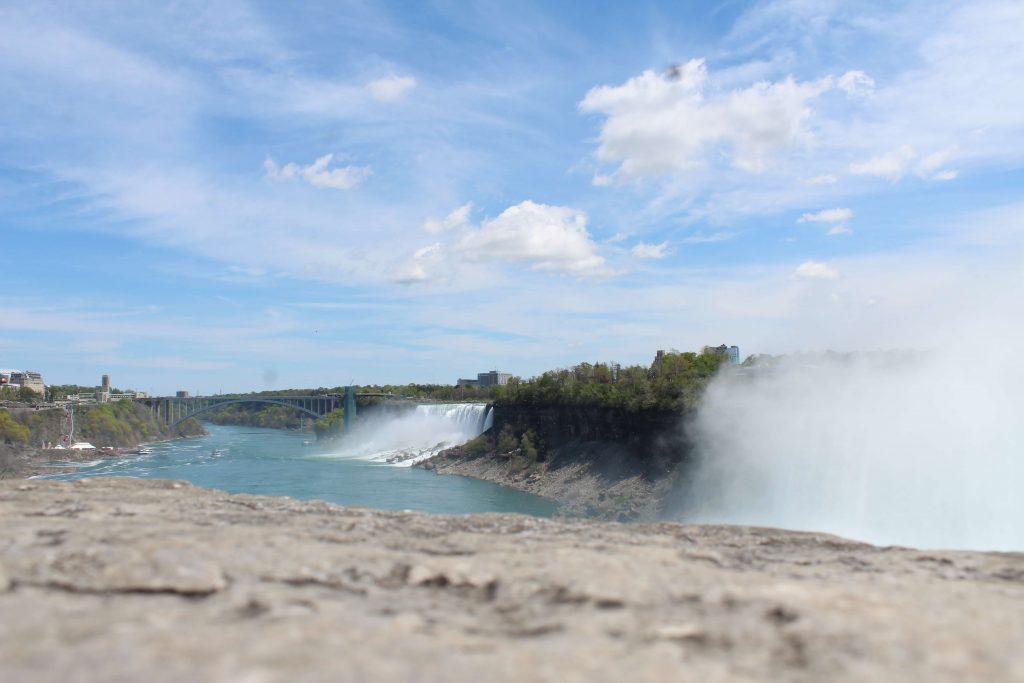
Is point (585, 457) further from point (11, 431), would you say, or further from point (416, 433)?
point (11, 431)

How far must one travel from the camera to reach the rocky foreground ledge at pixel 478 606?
2.98 metres

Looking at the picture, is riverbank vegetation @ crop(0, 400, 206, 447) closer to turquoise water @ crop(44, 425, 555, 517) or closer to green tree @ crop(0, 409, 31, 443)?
green tree @ crop(0, 409, 31, 443)

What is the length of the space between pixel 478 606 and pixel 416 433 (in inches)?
3143

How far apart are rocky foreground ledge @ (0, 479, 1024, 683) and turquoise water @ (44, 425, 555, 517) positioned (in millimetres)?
26572

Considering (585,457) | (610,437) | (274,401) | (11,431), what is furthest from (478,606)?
(274,401)

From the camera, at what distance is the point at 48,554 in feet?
14.6

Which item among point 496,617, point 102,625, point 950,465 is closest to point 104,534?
point 102,625

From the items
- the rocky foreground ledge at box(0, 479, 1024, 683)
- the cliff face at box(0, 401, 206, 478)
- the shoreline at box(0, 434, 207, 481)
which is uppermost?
the rocky foreground ledge at box(0, 479, 1024, 683)

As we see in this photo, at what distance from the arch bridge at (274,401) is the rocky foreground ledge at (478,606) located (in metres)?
88.6

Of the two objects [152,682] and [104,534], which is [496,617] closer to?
[152,682]

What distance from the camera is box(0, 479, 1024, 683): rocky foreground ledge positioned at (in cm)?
298

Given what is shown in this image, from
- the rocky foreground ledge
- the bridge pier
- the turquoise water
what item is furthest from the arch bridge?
the rocky foreground ledge

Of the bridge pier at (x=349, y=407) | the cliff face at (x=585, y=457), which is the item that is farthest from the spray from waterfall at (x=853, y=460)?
the bridge pier at (x=349, y=407)

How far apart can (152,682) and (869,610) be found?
3205mm
